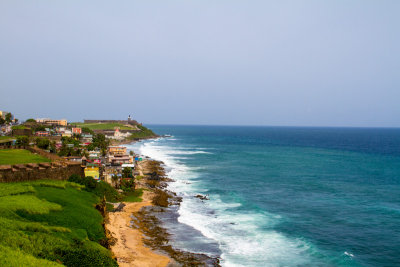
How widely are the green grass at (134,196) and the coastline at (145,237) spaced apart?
37.7 inches

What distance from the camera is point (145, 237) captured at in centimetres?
3234

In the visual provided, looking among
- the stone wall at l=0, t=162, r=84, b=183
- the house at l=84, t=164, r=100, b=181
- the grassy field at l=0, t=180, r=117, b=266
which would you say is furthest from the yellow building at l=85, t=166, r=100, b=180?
the grassy field at l=0, t=180, r=117, b=266

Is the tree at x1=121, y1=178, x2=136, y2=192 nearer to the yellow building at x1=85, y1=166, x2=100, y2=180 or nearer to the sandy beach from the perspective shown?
the yellow building at x1=85, y1=166, x2=100, y2=180

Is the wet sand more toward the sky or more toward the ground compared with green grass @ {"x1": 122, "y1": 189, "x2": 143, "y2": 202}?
more toward the ground

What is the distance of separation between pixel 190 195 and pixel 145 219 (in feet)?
47.6

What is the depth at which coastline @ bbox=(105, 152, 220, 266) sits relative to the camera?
1068 inches

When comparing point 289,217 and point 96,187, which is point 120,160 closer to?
point 96,187

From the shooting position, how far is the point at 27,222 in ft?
79.9

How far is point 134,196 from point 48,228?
82.2ft

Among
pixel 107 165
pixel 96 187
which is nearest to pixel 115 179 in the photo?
pixel 96 187

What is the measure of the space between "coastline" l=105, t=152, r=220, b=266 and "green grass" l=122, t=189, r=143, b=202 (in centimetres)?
96

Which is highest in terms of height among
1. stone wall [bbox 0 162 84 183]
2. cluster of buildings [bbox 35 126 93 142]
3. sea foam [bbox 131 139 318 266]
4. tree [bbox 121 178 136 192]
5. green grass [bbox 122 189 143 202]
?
cluster of buildings [bbox 35 126 93 142]

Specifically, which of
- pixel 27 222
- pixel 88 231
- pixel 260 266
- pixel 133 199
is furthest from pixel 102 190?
pixel 260 266

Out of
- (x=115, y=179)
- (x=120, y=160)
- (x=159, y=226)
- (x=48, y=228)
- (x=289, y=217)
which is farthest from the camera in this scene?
(x=120, y=160)
